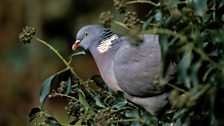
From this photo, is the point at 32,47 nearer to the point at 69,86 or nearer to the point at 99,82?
the point at 99,82

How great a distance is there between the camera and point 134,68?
2.25 m

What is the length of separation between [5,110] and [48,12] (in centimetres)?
92

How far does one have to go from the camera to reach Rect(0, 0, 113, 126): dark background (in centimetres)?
529

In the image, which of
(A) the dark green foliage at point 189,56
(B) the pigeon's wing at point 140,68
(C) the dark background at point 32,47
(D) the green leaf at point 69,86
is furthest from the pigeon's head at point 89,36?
(C) the dark background at point 32,47

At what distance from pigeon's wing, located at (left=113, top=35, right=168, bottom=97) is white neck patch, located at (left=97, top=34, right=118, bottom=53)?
0.48 ft

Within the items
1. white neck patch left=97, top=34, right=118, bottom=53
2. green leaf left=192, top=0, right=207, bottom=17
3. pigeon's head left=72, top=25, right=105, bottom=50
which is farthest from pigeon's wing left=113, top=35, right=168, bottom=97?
green leaf left=192, top=0, right=207, bottom=17

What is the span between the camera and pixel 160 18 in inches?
62.7

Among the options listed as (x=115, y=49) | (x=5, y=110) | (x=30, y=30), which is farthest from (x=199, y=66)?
(x=5, y=110)

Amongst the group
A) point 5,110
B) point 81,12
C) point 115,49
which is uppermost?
point 81,12

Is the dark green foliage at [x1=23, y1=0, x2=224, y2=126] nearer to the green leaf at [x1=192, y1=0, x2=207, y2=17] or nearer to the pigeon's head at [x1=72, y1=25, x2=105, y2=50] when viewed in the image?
the green leaf at [x1=192, y1=0, x2=207, y2=17]

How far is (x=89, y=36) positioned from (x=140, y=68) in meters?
0.47

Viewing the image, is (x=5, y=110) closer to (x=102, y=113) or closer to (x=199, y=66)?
(x=102, y=113)

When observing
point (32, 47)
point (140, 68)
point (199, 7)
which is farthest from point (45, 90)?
point (32, 47)

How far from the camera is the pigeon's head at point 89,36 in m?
2.61
